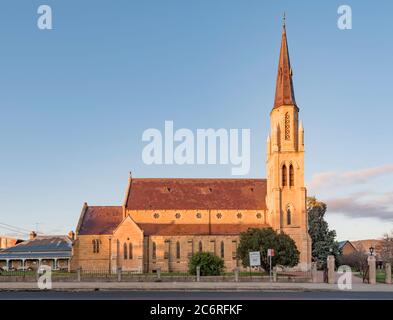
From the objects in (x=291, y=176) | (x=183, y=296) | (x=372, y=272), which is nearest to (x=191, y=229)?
(x=291, y=176)

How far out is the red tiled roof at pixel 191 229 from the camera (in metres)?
69.9

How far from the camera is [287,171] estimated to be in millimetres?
68812

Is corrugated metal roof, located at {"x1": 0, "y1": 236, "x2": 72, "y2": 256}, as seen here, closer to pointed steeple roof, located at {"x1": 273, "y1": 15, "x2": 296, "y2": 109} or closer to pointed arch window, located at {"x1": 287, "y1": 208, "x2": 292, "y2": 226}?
pointed arch window, located at {"x1": 287, "y1": 208, "x2": 292, "y2": 226}

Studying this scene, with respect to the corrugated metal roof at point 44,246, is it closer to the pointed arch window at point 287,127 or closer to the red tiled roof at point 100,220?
the red tiled roof at point 100,220

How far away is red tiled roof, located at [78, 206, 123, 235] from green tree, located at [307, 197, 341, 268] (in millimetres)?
28818

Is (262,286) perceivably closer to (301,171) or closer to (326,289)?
(326,289)

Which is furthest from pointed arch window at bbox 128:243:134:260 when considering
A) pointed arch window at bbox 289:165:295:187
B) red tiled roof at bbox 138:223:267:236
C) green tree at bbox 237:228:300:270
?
pointed arch window at bbox 289:165:295:187

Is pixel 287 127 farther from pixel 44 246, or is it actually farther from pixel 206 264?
pixel 44 246

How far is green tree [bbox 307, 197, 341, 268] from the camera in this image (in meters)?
74.9

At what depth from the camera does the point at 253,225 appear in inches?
2815

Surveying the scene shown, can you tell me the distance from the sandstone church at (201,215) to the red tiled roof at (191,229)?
14 centimetres
